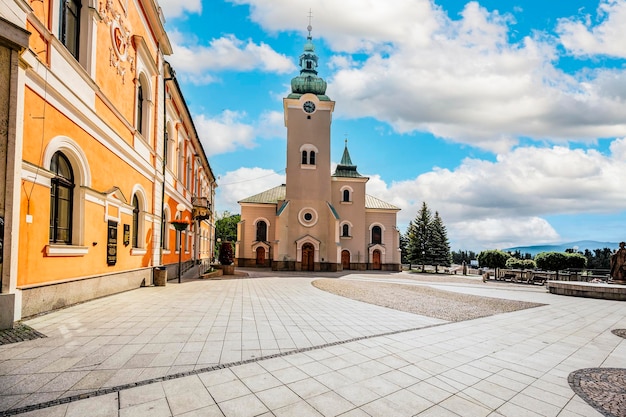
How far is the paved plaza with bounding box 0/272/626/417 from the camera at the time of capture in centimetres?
379

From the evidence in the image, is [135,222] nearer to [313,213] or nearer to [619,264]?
[313,213]

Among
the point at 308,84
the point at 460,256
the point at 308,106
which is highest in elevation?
the point at 308,84

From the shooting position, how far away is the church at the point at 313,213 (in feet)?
111

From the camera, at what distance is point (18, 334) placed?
5.68m

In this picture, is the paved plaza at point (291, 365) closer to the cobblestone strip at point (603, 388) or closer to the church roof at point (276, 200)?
the cobblestone strip at point (603, 388)

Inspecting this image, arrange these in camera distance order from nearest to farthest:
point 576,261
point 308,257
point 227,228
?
point 576,261 → point 308,257 → point 227,228

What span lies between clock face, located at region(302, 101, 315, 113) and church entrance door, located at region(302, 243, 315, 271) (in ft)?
44.4

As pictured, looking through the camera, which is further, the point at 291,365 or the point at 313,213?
the point at 313,213

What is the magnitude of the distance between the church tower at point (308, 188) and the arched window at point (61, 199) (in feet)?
81.1

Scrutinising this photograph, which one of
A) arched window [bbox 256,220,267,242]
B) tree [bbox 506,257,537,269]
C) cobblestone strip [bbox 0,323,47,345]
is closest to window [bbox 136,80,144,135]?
cobblestone strip [bbox 0,323,47,345]

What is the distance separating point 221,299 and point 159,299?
6.04 ft

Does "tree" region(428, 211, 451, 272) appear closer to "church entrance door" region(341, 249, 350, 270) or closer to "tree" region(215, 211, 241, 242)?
"church entrance door" region(341, 249, 350, 270)

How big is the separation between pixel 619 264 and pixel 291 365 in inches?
831

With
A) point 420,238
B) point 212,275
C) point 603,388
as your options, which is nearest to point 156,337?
point 603,388
